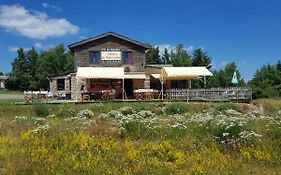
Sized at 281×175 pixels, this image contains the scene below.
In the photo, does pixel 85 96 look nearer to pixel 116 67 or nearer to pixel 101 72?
pixel 101 72

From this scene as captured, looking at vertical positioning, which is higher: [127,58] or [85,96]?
[127,58]

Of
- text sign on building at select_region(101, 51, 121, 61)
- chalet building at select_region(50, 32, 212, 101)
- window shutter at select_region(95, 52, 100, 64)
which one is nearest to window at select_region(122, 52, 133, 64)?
chalet building at select_region(50, 32, 212, 101)

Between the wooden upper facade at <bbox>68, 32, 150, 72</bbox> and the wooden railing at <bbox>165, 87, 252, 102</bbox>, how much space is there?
5533mm

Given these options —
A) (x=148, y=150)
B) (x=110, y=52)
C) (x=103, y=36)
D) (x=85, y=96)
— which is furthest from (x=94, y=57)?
(x=148, y=150)

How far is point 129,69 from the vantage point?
39.1m

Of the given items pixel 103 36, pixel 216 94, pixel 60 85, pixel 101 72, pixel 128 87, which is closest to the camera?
pixel 216 94

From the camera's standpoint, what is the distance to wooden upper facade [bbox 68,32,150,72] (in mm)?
38594

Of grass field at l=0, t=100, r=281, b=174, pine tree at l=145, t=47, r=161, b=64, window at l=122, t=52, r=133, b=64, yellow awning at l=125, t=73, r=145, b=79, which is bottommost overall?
grass field at l=0, t=100, r=281, b=174

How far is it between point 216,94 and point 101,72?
999 centimetres

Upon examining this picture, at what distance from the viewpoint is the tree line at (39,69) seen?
256 feet

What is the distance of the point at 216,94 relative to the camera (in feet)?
114

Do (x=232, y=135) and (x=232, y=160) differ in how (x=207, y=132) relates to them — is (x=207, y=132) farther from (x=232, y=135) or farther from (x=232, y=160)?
(x=232, y=160)

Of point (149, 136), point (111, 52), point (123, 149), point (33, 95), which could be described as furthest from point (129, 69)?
point (123, 149)

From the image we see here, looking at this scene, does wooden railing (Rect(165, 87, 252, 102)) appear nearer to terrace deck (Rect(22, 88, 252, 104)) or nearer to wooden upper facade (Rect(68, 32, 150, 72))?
terrace deck (Rect(22, 88, 252, 104))
